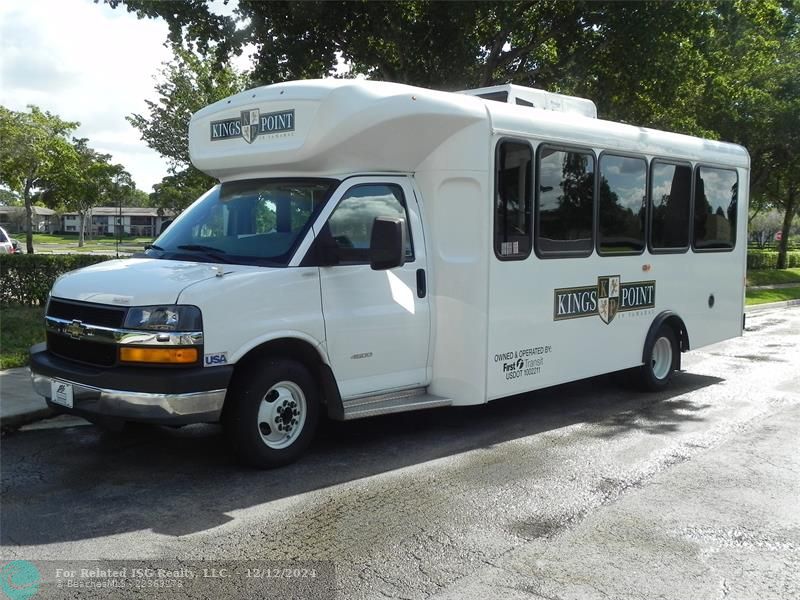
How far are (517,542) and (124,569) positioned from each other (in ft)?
7.44

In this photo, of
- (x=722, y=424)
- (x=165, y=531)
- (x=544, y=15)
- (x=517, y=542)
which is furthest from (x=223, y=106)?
(x=544, y=15)

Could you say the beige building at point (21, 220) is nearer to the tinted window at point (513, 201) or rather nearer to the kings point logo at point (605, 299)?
the kings point logo at point (605, 299)

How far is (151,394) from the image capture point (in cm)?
521

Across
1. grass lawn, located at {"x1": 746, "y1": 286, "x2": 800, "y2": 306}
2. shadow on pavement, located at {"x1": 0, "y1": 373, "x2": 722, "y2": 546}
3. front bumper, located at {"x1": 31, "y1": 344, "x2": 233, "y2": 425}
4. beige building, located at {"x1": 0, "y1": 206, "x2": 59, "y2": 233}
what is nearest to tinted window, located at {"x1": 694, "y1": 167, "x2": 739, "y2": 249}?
shadow on pavement, located at {"x1": 0, "y1": 373, "x2": 722, "y2": 546}

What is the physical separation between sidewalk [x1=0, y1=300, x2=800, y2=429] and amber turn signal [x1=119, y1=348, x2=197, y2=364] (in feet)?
8.23

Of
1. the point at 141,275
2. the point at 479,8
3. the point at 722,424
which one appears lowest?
the point at 722,424

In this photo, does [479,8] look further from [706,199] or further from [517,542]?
[517,542]

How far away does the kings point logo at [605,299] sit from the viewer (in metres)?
7.70

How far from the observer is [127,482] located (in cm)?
566

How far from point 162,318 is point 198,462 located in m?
1.46

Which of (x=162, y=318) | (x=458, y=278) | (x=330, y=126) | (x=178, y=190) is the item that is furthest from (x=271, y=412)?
(x=178, y=190)

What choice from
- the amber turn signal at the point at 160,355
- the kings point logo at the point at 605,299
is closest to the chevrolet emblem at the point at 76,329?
the amber turn signal at the point at 160,355

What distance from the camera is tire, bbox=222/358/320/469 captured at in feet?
18.4

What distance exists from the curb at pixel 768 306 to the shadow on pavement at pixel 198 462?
1347 centimetres
